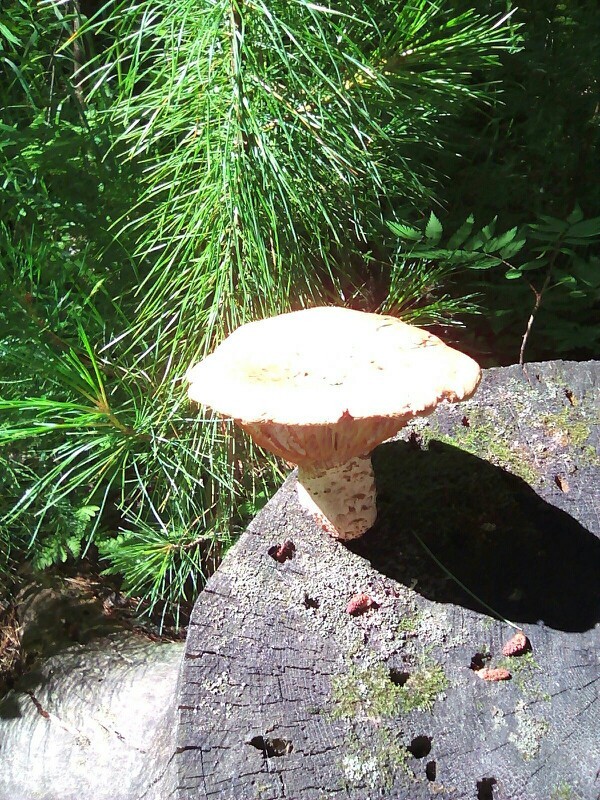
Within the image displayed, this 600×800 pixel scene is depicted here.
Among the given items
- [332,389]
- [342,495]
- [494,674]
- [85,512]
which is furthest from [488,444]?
[85,512]

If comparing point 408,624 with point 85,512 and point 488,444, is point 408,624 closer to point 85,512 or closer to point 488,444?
point 488,444

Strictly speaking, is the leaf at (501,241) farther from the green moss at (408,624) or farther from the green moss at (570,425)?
the green moss at (408,624)

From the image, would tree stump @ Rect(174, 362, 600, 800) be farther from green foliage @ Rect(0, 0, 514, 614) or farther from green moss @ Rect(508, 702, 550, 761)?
green foliage @ Rect(0, 0, 514, 614)

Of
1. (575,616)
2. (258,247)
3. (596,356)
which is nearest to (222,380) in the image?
(258,247)

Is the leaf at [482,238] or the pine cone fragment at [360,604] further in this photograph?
the leaf at [482,238]

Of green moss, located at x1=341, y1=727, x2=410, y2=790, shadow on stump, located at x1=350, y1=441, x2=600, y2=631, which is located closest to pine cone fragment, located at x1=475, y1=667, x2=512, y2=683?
shadow on stump, located at x1=350, y1=441, x2=600, y2=631

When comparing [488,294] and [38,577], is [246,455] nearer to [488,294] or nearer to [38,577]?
[38,577]

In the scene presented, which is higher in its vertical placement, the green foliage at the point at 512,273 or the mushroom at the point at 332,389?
the mushroom at the point at 332,389

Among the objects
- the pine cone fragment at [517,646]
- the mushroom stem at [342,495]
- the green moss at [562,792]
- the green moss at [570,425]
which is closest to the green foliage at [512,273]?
the green moss at [570,425]
